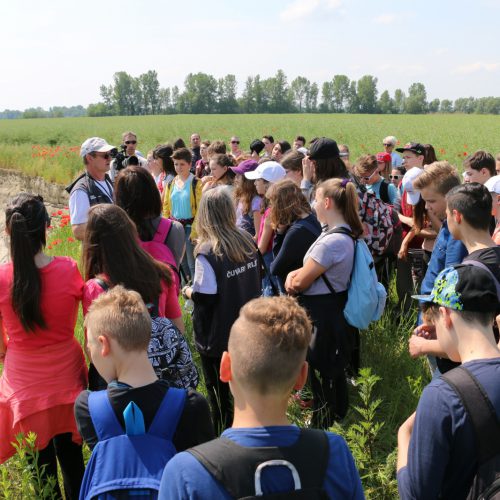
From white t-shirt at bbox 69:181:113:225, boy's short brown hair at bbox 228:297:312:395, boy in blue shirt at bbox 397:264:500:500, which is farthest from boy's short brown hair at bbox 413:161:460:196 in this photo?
white t-shirt at bbox 69:181:113:225

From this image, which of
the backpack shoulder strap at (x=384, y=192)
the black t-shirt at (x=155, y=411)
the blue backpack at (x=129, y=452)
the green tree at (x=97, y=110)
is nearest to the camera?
the blue backpack at (x=129, y=452)

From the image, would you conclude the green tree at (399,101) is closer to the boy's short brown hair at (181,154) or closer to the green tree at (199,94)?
the green tree at (199,94)

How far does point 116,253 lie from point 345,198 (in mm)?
1631

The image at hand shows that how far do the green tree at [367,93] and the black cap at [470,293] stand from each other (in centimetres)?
11373

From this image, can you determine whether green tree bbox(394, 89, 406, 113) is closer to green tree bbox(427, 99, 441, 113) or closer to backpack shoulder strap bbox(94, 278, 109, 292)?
green tree bbox(427, 99, 441, 113)

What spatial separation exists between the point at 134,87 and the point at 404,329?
120 meters

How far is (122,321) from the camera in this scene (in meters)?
2.32

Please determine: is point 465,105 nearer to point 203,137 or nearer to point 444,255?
point 203,137

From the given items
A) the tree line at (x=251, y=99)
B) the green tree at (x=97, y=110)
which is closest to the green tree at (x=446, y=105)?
the tree line at (x=251, y=99)

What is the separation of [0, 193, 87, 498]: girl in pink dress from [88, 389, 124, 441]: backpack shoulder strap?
985 mm

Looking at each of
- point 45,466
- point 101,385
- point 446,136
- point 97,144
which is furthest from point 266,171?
point 446,136

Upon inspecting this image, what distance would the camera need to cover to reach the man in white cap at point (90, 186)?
5162mm

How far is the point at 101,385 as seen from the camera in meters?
3.05

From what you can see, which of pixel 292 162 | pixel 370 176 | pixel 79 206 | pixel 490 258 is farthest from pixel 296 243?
pixel 370 176
